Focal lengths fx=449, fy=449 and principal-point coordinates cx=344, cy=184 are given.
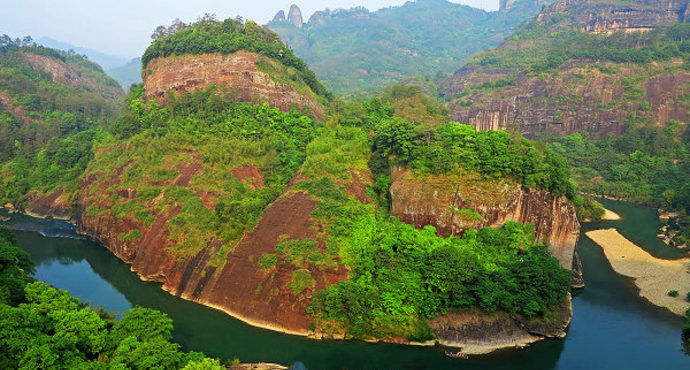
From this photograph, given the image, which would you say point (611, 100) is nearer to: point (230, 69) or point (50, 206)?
point (230, 69)

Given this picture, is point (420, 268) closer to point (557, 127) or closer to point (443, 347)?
point (443, 347)

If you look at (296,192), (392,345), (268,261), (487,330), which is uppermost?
(296,192)

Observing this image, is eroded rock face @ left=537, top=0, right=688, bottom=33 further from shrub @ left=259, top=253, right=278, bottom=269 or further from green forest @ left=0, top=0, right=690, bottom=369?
shrub @ left=259, top=253, right=278, bottom=269

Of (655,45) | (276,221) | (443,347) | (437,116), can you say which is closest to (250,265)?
(276,221)

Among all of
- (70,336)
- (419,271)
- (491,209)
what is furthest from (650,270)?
(70,336)

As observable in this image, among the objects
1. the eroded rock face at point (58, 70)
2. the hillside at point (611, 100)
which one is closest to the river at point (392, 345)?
the hillside at point (611, 100)

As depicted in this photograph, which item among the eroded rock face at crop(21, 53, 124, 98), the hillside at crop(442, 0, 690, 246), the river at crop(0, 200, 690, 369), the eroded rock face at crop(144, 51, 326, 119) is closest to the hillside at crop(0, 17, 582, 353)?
the eroded rock face at crop(144, 51, 326, 119)
